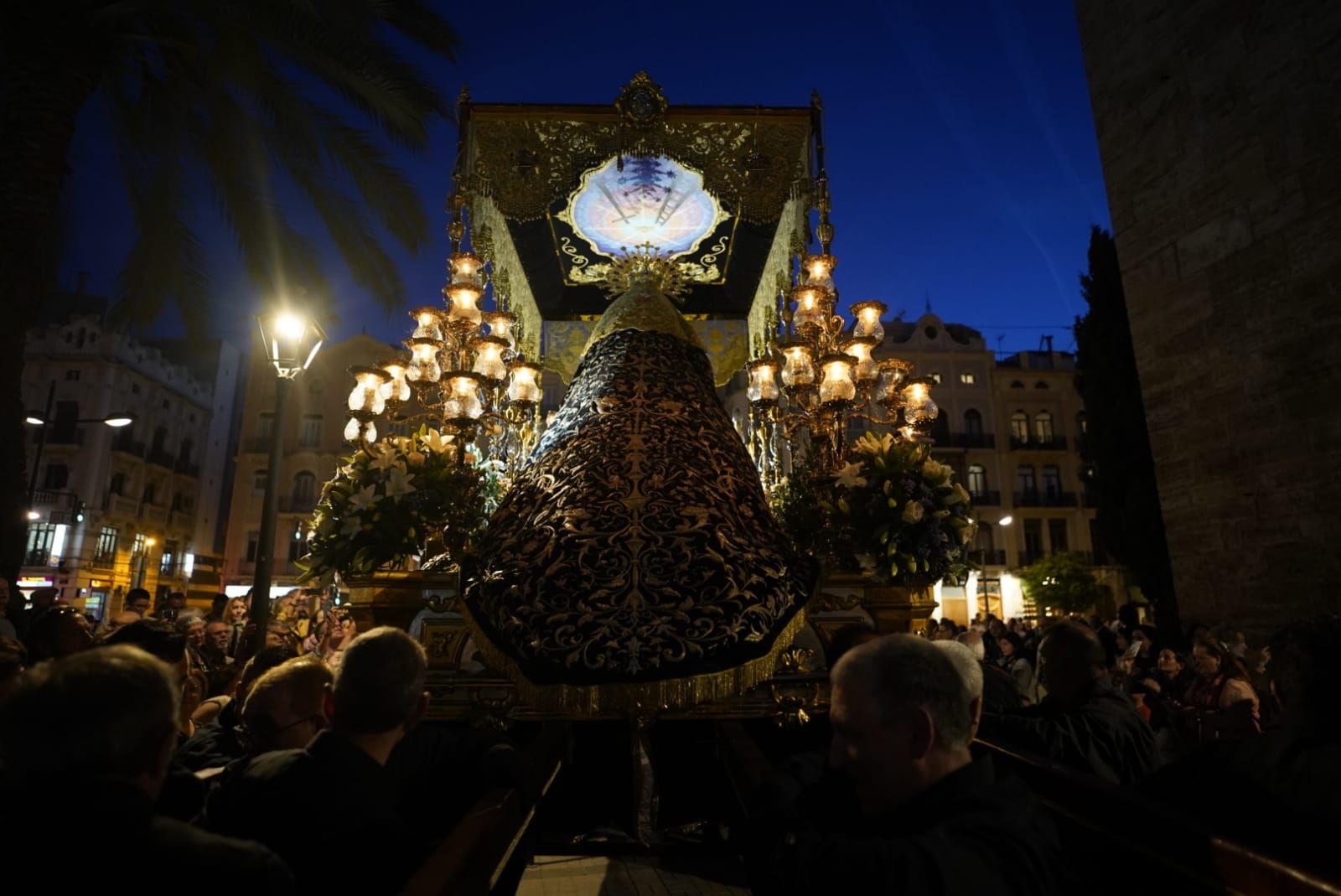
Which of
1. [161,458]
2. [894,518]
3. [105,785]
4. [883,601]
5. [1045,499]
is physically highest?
[161,458]

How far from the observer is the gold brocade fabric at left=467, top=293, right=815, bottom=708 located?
3.09m

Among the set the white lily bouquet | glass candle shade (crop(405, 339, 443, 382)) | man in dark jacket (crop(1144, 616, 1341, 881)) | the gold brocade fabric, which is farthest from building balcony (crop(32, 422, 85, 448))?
man in dark jacket (crop(1144, 616, 1341, 881))

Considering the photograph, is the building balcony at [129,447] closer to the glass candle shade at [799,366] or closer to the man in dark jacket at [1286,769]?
the glass candle shade at [799,366]

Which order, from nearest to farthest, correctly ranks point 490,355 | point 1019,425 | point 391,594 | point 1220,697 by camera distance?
point 391,594
point 1220,697
point 490,355
point 1019,425

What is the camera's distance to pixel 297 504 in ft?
98.0

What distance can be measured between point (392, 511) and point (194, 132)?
20.3ft

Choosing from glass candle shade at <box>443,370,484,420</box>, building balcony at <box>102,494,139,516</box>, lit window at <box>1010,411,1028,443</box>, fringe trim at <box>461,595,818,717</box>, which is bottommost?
fringe trim at <box>461,595,818,717</box>

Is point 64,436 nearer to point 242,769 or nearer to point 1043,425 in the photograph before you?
point 242,769

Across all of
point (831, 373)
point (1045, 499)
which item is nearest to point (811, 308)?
point (831, 373)

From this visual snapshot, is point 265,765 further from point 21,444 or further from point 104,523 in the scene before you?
point 104,523

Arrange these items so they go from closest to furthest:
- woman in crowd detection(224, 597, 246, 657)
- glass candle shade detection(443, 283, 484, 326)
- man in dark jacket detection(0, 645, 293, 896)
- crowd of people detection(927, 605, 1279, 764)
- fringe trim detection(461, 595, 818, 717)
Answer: man in dark jacket detection(0, 645, 293, 896) < fringe trim detection(461, 595, 818, 717) < crowd of people detection(927, 605, 1279, 764) < glass candle shade detection(443, 283, 484, 326) < woman in crowd detection(224, 597, 246, 657)

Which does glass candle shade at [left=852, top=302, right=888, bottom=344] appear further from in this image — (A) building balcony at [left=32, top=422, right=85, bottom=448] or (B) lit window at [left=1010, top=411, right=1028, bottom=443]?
(A) building balcony at [left=32, top=422, right=85, bottom=448]

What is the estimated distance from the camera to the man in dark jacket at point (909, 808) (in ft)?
4.06

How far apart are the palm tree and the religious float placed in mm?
1309
